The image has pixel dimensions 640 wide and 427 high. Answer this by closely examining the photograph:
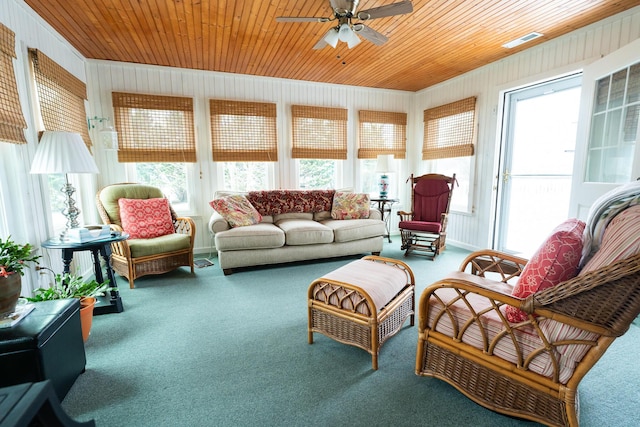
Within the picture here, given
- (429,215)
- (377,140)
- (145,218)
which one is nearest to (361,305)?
(145,218)

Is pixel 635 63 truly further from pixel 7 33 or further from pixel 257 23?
Answer: pixel 7 33

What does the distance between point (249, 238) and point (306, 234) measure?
68cm

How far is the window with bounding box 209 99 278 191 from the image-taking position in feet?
13.9

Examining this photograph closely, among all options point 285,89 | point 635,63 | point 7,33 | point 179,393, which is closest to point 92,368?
point 179,393

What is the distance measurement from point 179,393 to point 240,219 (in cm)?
227

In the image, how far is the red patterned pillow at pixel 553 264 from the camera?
1.19 meters

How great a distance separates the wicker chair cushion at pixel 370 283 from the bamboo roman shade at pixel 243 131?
9.39 feet

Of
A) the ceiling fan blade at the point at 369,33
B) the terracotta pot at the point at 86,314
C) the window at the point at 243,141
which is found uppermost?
the ceiling fan blade at the point at 369,33

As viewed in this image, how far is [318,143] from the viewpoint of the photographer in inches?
189

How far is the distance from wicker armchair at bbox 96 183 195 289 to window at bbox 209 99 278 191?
116 cm

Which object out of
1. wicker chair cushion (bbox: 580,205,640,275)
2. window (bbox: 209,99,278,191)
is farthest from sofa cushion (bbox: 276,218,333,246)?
wicker chair cushion (bbox: 580,205,640,275)

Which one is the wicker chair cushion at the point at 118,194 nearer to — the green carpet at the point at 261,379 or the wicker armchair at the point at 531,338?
the green carpet at the point at 261,379

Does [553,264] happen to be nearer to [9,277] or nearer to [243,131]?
[9,277]

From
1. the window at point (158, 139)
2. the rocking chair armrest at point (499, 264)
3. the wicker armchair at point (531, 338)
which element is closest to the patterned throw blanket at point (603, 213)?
the wicker armchair at point (531, 338)
